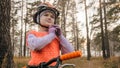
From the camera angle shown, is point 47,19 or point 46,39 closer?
point 46,39

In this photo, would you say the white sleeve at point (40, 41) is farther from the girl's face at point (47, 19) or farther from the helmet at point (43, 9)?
the helmet at point (43, 9)

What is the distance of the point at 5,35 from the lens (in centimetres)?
511

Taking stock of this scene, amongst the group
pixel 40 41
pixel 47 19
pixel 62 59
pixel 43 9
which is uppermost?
pixel 43 9

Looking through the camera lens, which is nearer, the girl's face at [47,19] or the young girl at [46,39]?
the young girl at [46,39]

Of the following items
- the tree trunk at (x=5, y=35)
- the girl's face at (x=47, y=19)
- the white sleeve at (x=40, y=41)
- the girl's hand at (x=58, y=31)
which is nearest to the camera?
the white sleeve at (x=40, y=41)

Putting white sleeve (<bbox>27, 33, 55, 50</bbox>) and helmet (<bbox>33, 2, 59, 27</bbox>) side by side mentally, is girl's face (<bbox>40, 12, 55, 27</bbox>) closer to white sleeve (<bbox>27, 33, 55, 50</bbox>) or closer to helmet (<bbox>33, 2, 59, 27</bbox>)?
helmet (<bbox>33, 2, 59, 27</bbox>)

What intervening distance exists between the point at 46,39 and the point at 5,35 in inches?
100

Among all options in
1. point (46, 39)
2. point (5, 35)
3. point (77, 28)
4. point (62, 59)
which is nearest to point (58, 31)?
point (46, 39)

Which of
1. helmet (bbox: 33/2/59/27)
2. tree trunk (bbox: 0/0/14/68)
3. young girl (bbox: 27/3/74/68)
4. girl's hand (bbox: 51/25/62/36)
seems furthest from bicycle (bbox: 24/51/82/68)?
tree trunk (bbox: 0/0/14/68)

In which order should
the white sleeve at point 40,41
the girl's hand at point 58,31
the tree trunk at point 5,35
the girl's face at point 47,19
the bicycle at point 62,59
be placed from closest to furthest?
the bicycle at point 62,59 < the white sleeve at point 40,41 < the girl's hand at point 58,31 < the girl's face at point 47,19 < the tree trunk at point 5,35

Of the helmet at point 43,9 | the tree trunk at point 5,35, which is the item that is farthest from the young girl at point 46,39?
the tree trunk at point 5,35

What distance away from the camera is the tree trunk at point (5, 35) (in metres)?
4.97

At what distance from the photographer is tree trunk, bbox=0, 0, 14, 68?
497cm

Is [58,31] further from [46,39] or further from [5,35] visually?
[5,35]
